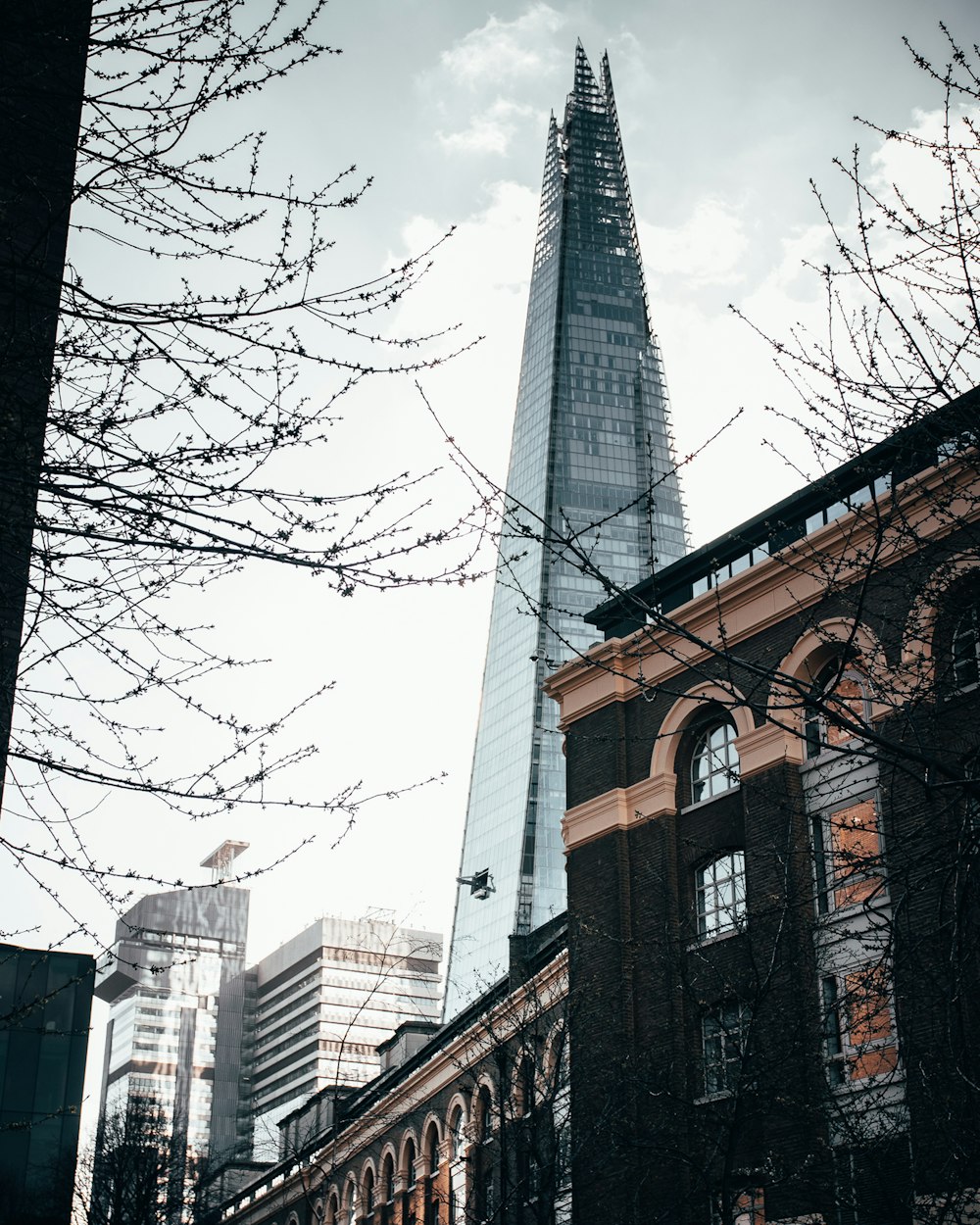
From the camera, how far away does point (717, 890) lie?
77.8ft

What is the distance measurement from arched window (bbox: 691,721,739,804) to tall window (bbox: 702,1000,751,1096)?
3.87 metres

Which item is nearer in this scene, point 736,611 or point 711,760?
point 736,611

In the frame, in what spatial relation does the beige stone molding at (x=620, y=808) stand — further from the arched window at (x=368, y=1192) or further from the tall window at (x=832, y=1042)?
the arched window at (x=368, y=1192)

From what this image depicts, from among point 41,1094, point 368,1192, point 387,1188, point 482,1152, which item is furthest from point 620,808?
point 41,1094

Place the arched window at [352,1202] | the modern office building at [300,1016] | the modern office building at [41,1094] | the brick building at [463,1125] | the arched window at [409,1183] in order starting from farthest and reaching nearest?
the modern office building at [300,1016], the modern office building at [41,1094], the arched window at [352,1202], the arched window at [409,1183], the brick building at [463,1125]

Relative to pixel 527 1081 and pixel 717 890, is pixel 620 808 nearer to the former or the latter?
pixel 717 890

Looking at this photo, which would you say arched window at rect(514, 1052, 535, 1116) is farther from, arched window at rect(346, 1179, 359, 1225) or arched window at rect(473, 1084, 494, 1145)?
arched window at rect(346, 1179, 359, 1225)

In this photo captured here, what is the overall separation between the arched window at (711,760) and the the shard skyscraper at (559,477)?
100 metres

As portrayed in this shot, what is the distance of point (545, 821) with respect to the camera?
13738cm

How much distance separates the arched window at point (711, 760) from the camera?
2469 cm

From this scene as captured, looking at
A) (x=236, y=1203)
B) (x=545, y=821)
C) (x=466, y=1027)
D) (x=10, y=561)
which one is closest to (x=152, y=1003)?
Result: (x=545, y=821)

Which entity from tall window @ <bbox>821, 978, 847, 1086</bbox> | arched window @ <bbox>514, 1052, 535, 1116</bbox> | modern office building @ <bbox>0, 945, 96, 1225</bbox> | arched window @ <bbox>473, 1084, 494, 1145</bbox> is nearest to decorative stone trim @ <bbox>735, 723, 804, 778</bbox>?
tall window @ <bbox>821, 978, 847, 1086</bbox>

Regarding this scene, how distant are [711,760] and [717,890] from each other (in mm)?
2438

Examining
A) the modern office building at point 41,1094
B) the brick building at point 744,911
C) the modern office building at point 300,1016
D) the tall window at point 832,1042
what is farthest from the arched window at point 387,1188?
the modern office building at point 300,1016
